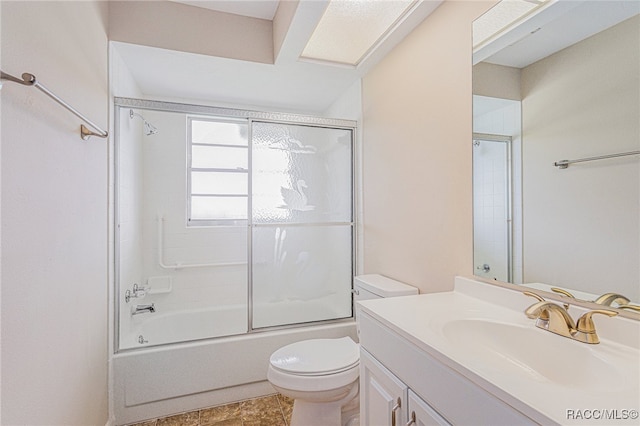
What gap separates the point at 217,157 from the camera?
2.78m

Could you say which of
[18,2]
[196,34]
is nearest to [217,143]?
[196,34]

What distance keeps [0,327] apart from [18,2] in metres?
0.98

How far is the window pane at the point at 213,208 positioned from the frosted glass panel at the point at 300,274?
0.67m

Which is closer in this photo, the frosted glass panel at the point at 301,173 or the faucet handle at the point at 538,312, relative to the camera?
the faucet handle at the point at 538,312

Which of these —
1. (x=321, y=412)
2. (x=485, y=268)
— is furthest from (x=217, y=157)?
(x=485, y=268)

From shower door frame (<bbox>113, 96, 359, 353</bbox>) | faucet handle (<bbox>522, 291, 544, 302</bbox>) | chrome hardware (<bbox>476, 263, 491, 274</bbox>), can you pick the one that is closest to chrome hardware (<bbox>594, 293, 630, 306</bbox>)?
faucet handle (<bbox>522, 291, 544, 302</bbox>)

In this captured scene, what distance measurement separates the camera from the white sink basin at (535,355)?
758 mm

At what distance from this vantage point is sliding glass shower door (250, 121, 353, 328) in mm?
2281

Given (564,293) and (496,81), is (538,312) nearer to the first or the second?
(564,293)

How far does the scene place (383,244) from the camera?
2115mm

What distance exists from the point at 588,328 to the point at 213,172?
8.86ft

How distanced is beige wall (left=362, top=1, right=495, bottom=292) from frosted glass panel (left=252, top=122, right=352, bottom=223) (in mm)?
351

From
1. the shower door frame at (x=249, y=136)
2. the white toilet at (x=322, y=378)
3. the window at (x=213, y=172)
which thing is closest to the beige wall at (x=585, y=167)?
the white toilet at (x=322, y=378)

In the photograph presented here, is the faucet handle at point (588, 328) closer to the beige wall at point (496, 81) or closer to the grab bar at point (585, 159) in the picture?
the grab bar at point (585, 159)
